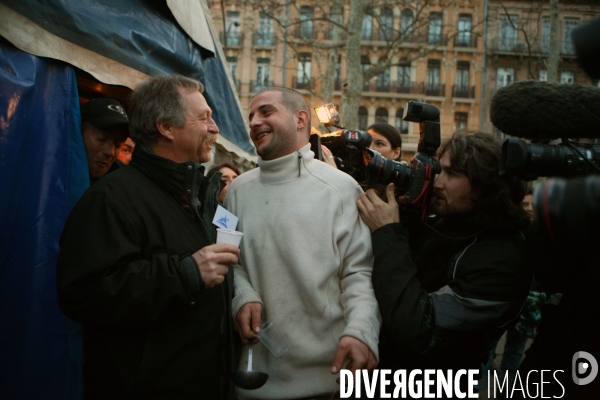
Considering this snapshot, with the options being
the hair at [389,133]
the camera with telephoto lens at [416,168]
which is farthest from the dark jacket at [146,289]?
the hair at [389,133]

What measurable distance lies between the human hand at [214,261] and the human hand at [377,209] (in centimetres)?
64

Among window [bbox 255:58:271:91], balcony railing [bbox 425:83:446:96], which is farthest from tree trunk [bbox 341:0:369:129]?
balcony railing [bbox 425:83:446:96]

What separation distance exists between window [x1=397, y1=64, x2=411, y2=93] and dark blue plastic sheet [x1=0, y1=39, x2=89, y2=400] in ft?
99.3

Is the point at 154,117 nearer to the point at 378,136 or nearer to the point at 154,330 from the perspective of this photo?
the point at 154,330

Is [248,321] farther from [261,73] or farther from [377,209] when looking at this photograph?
[261,73]

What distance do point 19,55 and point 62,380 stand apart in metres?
1.50

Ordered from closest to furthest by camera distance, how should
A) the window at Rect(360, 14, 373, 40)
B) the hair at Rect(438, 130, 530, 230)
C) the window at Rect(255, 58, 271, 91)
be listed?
the hair at Rect(438, 130, 530, 230)
the window at Rect(255, 58, 271, 91)
the window at Rect(360, 14, 373, 40)

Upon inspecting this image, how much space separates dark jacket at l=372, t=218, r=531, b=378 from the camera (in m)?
1.89

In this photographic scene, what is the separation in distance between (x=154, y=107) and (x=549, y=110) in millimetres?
1539

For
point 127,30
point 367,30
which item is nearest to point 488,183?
point 127,30

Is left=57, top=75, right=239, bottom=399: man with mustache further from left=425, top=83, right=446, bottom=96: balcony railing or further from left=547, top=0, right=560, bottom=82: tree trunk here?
left=425, top=83, right=446, bottom=96: balcony railing

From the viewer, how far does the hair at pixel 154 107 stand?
2053 millimetres

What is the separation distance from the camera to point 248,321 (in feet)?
6.34

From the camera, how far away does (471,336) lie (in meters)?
A: 1.98
